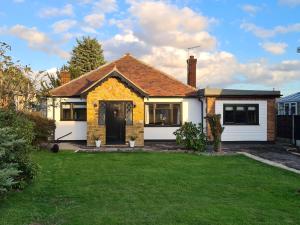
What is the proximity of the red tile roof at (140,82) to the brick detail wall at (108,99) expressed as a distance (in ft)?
6.59

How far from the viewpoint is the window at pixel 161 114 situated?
26391 mm

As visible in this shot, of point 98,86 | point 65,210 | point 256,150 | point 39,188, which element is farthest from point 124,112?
point 65,210

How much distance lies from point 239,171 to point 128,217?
7378 millimetres

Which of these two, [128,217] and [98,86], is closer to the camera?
[128,217]

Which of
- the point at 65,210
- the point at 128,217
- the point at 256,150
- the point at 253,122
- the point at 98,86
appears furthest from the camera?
the point at 253,122

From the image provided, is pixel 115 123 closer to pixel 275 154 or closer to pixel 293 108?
pixel 275 154

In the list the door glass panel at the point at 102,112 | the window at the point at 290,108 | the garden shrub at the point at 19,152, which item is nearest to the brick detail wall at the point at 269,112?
the door glass panel at the point at 102,112

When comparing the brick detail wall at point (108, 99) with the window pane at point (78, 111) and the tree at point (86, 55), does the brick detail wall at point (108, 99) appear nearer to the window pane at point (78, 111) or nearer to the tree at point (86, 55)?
the window pane at point (78, 111)

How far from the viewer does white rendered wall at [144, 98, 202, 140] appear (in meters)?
26.4

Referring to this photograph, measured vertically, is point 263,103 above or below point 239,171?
above

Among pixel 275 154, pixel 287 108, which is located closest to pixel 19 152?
pixel 275 154

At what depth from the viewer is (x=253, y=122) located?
25.5 metres

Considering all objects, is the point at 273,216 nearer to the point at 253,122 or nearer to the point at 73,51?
the point at 253,122

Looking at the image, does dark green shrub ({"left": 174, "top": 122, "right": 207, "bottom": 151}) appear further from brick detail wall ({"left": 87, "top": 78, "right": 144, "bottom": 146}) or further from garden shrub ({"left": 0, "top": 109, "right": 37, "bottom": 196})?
garden shrub ({"left": 0, "top": 109, "right": 37, "bottom": 196})
